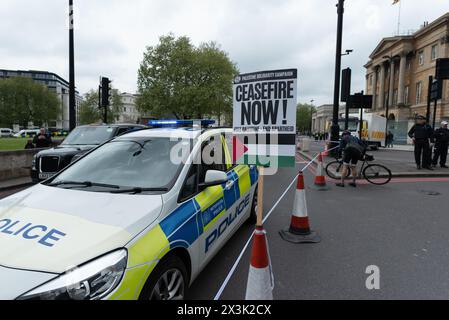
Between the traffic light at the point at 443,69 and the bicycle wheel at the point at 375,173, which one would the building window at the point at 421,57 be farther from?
the bicycle wheel at the point at 375,173

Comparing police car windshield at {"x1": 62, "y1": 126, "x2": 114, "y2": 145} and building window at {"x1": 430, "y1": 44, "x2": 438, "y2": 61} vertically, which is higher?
building window at {"x1": 430, "y1": 44, "x2": 438, "y2": 61}

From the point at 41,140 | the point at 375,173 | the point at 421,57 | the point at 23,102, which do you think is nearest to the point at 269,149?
the point at 375,173

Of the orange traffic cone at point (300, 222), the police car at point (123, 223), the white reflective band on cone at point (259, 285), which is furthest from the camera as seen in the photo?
the orange traffic cone at point (300, 222)

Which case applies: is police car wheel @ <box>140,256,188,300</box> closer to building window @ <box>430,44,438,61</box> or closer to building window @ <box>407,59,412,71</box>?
building window @ <box>430,44,438,61</box>

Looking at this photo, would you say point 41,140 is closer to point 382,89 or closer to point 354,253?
point 354,253

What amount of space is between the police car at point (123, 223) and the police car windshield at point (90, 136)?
5406mm

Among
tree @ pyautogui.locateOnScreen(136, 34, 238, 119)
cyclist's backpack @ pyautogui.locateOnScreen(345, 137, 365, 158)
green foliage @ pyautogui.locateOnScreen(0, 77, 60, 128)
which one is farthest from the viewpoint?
green foliage @ pyautogui.locateOnScreen(0, 77, 60, 128)

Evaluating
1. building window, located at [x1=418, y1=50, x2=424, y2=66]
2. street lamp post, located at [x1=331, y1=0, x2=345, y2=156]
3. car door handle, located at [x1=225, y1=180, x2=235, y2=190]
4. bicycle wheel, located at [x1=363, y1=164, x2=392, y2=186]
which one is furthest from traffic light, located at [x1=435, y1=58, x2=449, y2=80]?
A: building window, located at [x1=418, y1=50, x2=424, y2=66]

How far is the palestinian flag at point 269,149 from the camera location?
2.85 m

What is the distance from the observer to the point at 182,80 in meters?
42.8

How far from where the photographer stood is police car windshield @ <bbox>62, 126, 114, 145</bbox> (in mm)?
8570

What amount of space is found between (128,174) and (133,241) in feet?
3.65

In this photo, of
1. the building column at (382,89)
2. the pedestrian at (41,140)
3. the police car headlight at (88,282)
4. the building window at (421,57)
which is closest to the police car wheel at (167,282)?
the police car headlight at (88,282)

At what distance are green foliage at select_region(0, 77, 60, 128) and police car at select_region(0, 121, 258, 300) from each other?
8414 cm
